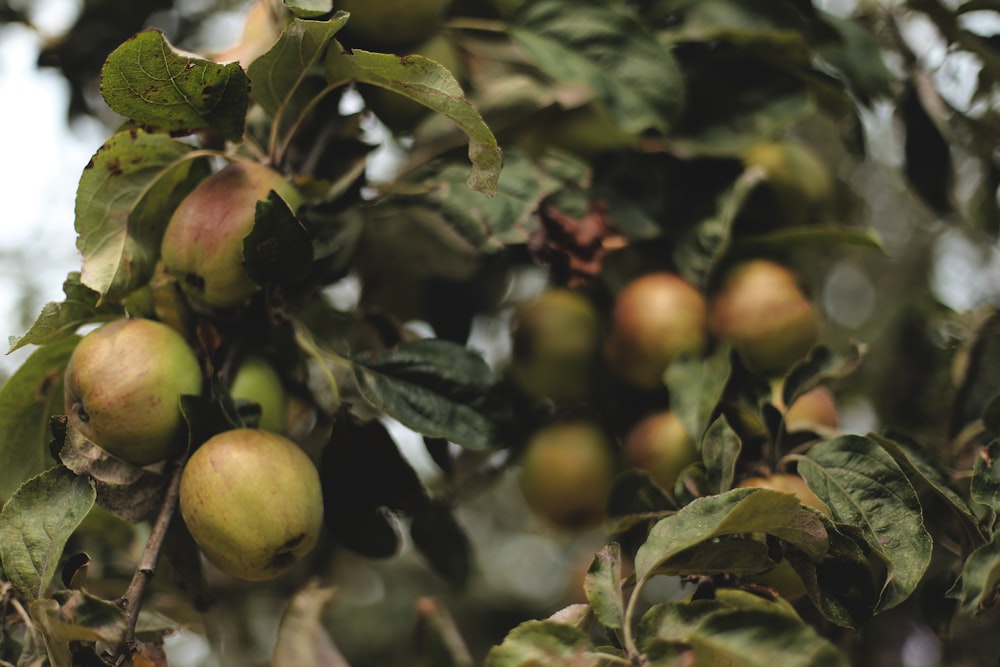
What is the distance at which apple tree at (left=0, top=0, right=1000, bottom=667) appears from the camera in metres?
0.81

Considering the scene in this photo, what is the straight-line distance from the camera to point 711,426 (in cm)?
90

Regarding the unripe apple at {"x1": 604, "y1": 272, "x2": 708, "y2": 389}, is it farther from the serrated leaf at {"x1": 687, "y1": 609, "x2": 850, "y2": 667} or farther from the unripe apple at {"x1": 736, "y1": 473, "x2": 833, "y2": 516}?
the serrated leaf at {"x1": 687, "y1": 609, "x2": 850, "y2": 667}

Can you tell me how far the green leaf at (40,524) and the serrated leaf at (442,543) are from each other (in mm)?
518

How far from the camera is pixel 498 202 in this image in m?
1.10

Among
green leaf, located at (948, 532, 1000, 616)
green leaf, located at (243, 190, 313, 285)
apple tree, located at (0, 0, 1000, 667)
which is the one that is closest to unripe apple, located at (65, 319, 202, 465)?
apple tree, located at (0, 0, 1000, 667)

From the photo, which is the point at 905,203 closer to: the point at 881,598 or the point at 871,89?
the point at 871,89

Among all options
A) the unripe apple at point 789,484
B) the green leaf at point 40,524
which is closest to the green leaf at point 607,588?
the unripe apple at point 789,484

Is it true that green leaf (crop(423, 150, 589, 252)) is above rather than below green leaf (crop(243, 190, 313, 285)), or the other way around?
below

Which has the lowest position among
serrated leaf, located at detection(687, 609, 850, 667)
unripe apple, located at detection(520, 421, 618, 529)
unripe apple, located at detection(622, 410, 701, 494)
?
unripe apple, located at detection(520, 421, 618, 529)

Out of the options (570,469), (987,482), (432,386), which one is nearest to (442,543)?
(570,469)

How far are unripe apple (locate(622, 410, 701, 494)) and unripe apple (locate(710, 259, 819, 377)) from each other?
0.42 feet

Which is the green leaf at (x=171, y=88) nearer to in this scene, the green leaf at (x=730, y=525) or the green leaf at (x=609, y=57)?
the green leaf at (x=609, y=57)

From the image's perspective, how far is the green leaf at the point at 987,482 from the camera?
2.68 ft

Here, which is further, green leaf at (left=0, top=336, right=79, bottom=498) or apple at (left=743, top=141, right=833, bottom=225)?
apple at (left=743, top=141, right=833, bottom=225)
